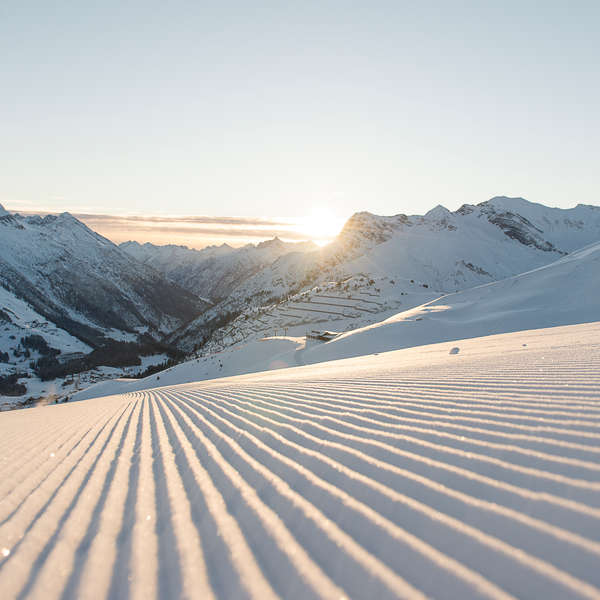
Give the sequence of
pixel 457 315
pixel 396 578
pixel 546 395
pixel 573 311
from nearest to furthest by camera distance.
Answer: pixel 396 578 → pixel 546 395 → pixel 573 311 → pixel 457 315

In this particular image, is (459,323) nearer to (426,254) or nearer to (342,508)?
(342,508)

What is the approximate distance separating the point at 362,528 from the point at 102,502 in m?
2.76

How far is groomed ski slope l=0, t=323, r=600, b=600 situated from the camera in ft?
7.20

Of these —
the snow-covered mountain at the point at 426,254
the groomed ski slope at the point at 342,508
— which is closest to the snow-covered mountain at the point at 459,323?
the groomed ski slope at the point at 342,508

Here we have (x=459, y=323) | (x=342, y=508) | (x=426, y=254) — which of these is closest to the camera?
(x=342, y=508)

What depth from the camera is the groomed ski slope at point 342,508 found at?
7.20 feet

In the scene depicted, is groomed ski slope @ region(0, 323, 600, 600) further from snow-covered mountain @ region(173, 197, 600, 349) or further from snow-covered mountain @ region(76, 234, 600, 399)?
snow-covered mountain @ region(173, 197, 600, 349)

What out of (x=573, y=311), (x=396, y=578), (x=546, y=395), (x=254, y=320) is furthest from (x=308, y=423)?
(x=254, y=320)

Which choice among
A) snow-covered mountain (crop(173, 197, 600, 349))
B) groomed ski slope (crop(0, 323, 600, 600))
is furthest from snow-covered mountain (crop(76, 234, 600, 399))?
snow-covered mountain (crop(173, 197, 600, 349))

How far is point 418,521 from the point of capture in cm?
262

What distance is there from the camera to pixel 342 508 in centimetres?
302

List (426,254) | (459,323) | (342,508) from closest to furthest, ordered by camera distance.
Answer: (342,508) < (459,323) < (426,254)

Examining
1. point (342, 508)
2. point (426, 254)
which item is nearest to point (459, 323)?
point (342, 508)

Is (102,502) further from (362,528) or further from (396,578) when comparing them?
(396,578)
